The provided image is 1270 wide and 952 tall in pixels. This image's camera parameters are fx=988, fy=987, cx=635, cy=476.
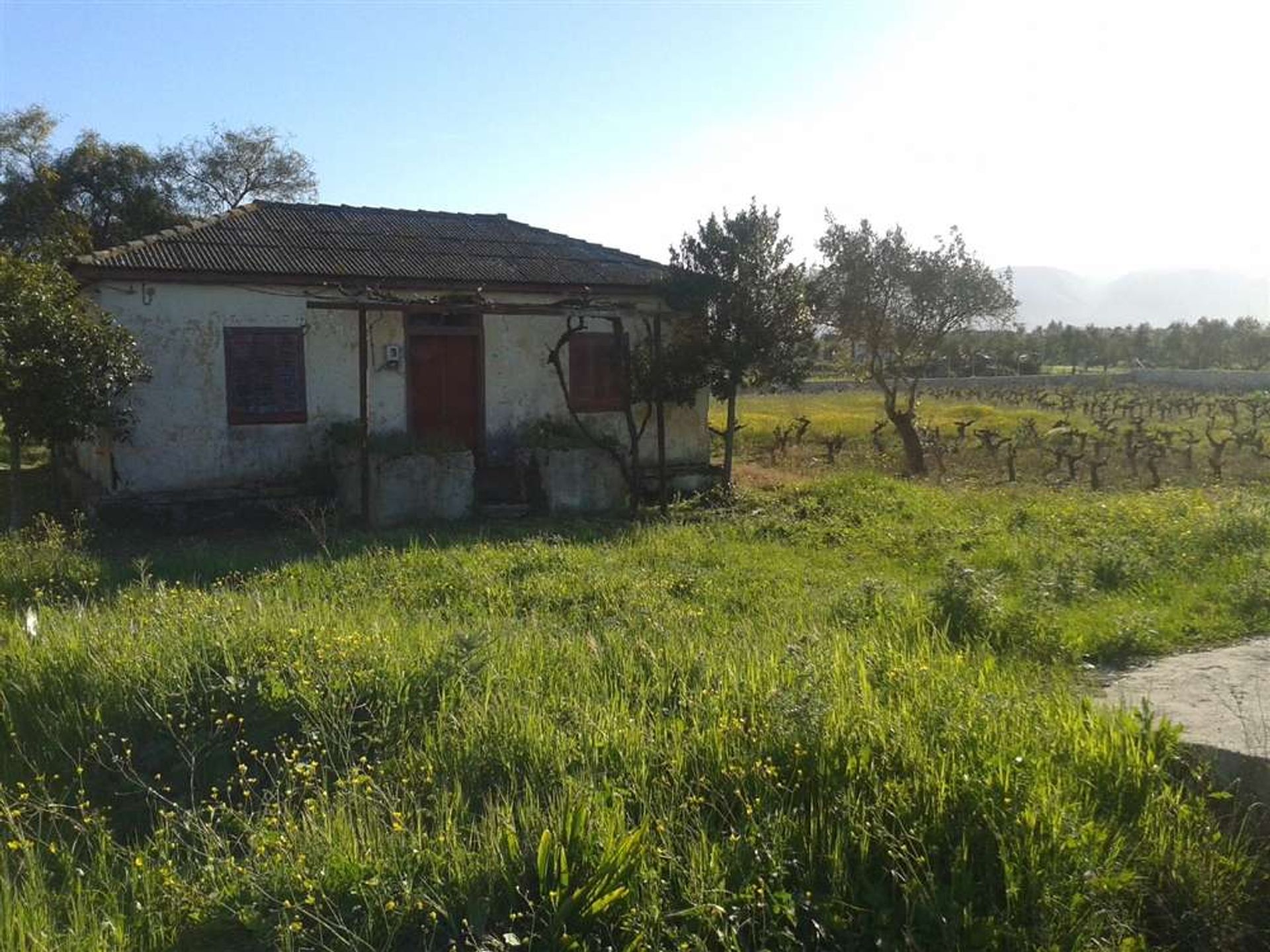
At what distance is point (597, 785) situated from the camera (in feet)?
13.1

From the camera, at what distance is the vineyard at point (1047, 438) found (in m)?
17.9

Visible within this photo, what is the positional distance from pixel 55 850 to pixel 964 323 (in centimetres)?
1874

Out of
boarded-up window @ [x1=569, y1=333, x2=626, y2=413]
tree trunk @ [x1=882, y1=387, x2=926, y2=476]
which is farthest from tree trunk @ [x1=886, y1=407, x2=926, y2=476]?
boarded-up window @ [x1=569, y1=333, x2=626, y2=413]

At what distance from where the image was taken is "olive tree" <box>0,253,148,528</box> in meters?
10.7

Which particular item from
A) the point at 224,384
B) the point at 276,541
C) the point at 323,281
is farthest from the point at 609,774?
the point at 323,281

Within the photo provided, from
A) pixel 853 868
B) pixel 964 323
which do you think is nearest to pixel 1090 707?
pixel 853 868

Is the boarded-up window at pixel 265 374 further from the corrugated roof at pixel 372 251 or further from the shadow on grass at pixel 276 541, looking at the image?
the shadow on grass at pixel 276 541

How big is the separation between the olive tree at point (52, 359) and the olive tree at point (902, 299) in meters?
12.4

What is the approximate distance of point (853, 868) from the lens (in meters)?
3.56

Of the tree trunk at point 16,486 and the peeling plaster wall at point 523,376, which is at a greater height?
the peeling plaster wall at point 523,376

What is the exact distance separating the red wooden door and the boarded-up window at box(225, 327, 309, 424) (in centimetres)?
149

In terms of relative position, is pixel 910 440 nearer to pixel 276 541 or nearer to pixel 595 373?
pixel 595 373

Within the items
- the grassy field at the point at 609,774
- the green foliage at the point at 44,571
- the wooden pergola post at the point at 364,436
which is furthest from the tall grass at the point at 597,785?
the wooden pergola post at the point at 364,436

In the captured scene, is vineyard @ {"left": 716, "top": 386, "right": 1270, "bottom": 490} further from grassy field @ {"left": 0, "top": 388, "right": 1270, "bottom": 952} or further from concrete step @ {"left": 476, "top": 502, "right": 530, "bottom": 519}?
grassy field @ {"left": 0, "top": 388, "right": 1270, "bottom": 952}
